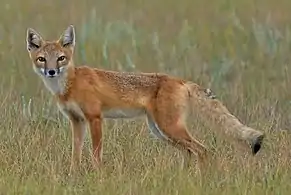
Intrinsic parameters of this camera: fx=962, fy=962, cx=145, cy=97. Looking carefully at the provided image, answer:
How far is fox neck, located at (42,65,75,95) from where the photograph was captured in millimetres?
8430

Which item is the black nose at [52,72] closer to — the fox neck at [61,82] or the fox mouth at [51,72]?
the fox mouth at [51,72]

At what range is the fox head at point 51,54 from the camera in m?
8.39

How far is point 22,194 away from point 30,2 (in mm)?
9469

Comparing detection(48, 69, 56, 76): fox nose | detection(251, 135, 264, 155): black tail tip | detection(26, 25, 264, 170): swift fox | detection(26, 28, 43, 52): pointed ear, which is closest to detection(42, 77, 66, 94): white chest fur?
detection(26, 25, 264, 170): swift fox

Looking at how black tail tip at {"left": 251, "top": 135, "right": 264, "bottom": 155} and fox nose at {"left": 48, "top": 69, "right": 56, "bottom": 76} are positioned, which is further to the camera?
fox nose at {"left": 48, "top": 69, "right": 56, "bottom": 76}

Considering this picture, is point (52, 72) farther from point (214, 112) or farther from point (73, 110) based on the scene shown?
point (214, 112)

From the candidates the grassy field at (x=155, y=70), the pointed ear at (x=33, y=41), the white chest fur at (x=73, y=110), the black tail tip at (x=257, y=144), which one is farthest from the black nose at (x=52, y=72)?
the black tail tip at (x=257, y=144)

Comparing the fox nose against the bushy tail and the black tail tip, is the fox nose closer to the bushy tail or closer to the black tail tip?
the bushy tail

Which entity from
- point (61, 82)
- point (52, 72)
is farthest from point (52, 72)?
point (61, 82)

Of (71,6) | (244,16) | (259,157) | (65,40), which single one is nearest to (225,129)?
(259,157)

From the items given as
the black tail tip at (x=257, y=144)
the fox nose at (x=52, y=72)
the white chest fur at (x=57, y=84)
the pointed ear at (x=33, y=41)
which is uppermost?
the pointed ear at (x=33, y=41)

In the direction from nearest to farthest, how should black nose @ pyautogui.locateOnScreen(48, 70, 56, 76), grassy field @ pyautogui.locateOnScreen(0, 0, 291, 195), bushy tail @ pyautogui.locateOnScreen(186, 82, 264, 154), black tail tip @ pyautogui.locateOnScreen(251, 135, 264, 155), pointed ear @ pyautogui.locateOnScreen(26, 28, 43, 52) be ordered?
grassy field @ pyautogui.locateOnScreen(0, 0, 291, 195) → black tail tip @ pyautogui.locateOnScreen(251, 135, 264, 155) → bushy tail @ pyautogui.locateOnScreen(186, 82, 264, 154) → black nose @ pyautogui.locateOnScreen(48, 70, 56, 76) → pointed ear @ pyautogui.locateOnScreen(26, 28, 43, 52)

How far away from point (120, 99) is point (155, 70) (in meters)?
3.49

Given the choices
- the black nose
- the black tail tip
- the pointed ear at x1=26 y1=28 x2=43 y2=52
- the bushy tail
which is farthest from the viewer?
the pointed ear at x1=26 y1=28 x2=43 y2=52
